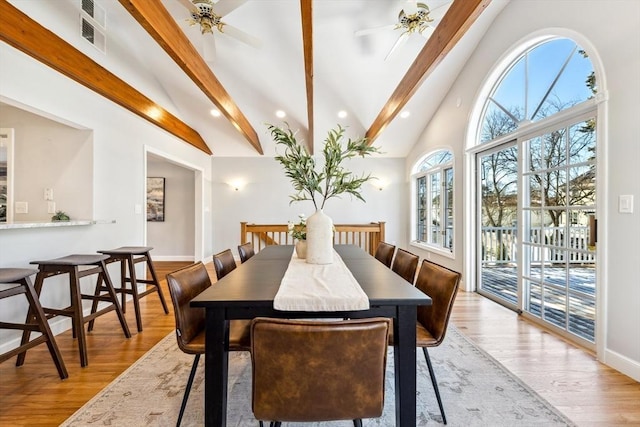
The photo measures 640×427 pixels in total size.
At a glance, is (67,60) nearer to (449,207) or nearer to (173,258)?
(173,258)

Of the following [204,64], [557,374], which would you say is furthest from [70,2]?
[557,374]

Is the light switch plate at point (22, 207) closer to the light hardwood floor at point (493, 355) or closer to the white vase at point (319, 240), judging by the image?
the light hardwood floor at point (493, 355)

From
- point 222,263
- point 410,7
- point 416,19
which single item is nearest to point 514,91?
point 416,19

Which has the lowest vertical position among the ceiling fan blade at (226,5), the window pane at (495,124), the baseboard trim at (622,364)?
the baseboard trim at (622,364)

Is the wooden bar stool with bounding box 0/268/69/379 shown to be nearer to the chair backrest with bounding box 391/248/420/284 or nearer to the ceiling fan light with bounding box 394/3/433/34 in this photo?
the chair backrest with bounding box 391/248/420/284

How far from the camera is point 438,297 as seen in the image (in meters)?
1.63

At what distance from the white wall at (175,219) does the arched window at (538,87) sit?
19.2 ft

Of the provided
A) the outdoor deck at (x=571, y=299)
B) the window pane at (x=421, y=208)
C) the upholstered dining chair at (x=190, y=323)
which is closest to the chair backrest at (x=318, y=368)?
the upholstered dining chair at (x=190, y=323)

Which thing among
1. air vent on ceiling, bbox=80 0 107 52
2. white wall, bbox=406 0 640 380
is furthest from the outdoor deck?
air vent on ceiling, bbox=80 0 107 52

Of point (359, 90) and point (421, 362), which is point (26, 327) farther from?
point (359, 90)

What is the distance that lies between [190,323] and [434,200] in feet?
16.3

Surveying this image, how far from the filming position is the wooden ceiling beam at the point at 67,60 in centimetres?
225

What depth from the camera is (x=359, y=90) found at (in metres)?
4.91

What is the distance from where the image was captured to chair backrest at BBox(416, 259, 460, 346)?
60.6 inches
